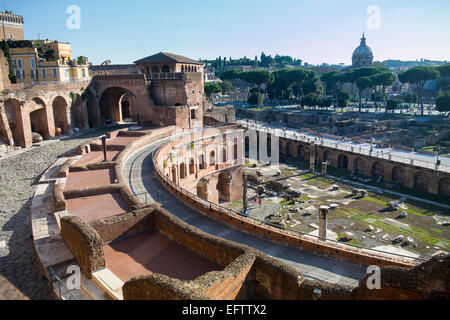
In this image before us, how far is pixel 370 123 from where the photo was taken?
56.0 m

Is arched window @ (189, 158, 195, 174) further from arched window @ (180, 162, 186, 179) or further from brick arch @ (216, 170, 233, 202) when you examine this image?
brick arch @ (216, 170, 233, 202)

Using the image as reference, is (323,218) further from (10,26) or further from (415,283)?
(10,26)

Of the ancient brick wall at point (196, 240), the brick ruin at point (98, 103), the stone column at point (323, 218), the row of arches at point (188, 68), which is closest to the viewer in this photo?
the ancient brick wall at point (196, 240)

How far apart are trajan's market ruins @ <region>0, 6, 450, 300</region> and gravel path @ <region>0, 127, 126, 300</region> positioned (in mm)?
68

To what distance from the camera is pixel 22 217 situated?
15.7m

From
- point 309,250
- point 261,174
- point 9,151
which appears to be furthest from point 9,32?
point 309,250

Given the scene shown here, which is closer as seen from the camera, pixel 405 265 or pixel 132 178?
pixel 405 265

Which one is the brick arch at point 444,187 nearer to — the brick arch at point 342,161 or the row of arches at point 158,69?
the brick arch at point 342,161

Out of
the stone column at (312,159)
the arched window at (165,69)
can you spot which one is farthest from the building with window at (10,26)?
the stone column at (312,159)

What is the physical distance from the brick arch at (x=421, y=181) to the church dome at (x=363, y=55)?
91945 millimetres

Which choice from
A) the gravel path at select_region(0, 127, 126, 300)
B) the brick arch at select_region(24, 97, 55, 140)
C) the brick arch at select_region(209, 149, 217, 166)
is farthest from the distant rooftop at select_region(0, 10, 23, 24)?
the brick arch at select_region(209, 149, 217, 166)

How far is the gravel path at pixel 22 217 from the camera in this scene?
11.2 m
